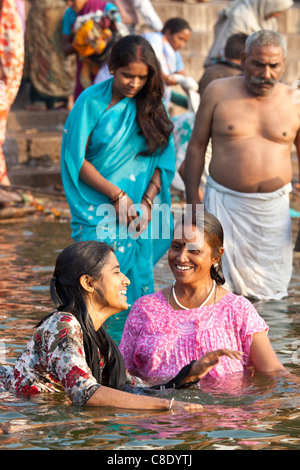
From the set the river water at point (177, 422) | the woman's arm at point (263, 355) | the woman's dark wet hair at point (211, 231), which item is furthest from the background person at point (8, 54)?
the woman's arm at point (263, 355)

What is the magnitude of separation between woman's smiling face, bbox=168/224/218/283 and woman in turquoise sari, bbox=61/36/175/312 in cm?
146

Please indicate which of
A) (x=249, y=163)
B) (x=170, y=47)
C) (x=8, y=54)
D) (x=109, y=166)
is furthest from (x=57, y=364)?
(x=170, y=47)

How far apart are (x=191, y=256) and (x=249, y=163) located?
220 centimetres

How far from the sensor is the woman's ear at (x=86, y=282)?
4543mm

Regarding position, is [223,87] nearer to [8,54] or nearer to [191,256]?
[191,256]

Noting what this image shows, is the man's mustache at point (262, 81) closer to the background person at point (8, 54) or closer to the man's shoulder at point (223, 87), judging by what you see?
the man's shoulder at point (223, 87)

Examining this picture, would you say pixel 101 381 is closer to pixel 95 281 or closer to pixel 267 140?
pixel 95 281

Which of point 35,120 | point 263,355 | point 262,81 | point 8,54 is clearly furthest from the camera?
point 35,120

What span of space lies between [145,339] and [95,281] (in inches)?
26.7

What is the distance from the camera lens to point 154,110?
651 centimetres

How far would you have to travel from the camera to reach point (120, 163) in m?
6.57

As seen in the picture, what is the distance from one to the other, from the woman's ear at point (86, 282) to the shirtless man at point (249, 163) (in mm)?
2607
